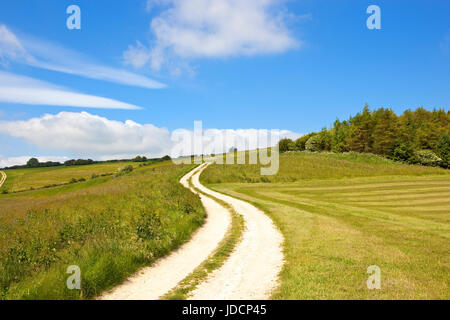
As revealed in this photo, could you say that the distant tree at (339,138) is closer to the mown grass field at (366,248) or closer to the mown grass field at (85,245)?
the mown grass field at (366,248)

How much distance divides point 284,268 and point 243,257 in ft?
7.10

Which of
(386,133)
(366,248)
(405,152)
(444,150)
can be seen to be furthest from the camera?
(386,133)

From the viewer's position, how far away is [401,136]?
3396 inches

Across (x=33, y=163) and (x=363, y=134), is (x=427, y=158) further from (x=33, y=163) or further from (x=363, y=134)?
(x=33, y=163)

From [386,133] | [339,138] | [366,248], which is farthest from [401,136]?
[366,248]

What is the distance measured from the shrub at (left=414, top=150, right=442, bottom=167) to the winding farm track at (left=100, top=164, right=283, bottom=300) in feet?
276

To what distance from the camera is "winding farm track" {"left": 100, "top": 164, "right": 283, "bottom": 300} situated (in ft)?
25.9

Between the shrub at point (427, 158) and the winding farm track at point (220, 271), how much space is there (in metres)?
84.2

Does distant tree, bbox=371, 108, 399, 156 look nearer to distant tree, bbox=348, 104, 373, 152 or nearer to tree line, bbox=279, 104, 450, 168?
tree line, bbox=279, 104, 450, 168

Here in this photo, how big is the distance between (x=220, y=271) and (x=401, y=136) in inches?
3812

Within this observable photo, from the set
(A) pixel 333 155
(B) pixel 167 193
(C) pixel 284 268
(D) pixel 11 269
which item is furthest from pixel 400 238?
(A) pixel 333 155

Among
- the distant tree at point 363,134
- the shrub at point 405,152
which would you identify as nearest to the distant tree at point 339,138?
the distant tree at point 363,134

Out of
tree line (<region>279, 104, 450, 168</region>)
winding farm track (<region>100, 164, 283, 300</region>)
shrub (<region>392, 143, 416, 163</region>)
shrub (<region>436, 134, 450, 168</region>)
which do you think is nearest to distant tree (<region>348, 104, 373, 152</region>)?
tree line (<region>279, 104, 450, 168</region>)

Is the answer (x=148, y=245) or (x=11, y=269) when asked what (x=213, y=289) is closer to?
(x=148, y=245)
